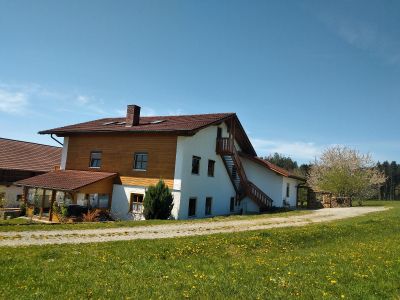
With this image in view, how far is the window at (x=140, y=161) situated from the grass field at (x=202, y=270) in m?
13.9

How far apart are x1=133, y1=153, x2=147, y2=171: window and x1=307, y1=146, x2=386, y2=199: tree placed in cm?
2651

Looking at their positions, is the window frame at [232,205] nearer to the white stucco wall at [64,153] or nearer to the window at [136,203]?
the window at [136,203]

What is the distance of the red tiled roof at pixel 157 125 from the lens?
25.5m

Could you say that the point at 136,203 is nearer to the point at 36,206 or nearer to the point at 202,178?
the point at 202,178

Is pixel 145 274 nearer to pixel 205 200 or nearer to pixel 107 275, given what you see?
pixel 107 275

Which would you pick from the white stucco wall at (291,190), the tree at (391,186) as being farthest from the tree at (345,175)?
the tree at (391,186)

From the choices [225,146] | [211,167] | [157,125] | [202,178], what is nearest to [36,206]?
A: [157,125]

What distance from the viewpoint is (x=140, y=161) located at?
1054 inches

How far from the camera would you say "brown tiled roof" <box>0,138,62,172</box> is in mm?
36881

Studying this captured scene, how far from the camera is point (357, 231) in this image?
17.3m

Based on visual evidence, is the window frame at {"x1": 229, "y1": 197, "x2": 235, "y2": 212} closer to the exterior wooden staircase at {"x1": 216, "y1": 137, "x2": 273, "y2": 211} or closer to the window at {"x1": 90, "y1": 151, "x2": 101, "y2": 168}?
the exterior wooden staircase at {"x1": 216, "y1": 137, "x2": 273, "y2": 211}

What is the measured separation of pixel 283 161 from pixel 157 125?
103 meters

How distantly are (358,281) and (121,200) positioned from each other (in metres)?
20.8

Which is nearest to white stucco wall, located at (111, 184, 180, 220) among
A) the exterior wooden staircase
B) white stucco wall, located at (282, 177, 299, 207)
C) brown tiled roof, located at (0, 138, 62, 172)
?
the exterior wooden staircase
